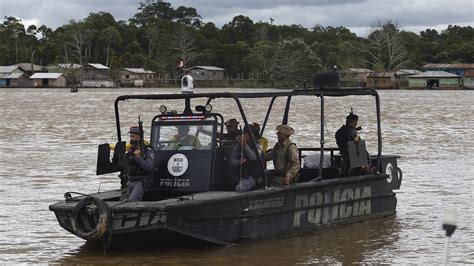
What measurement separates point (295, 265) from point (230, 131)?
229 centimetres

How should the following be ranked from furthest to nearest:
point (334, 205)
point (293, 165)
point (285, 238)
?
point (334, 205), point (293, 165), point (285, 238)

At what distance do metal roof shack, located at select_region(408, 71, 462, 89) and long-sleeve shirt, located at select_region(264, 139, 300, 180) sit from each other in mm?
120731

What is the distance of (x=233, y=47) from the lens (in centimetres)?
15325

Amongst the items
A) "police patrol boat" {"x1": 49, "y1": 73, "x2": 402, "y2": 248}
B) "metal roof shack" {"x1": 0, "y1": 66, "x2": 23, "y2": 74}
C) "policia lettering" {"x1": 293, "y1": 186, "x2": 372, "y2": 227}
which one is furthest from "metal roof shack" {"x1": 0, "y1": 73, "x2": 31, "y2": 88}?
"police patrol boat" {"x1": 49, "y1": 73, "x2": 402, "y2": 248}

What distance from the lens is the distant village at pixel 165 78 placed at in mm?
133750

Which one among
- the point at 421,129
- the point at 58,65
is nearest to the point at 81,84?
the point at 58,65

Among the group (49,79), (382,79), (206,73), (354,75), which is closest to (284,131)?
(382,79)

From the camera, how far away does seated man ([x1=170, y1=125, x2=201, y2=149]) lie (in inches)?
484

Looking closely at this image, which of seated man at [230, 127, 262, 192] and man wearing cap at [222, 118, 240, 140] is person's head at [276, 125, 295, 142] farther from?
seated man at [230, 127, 262, 192]

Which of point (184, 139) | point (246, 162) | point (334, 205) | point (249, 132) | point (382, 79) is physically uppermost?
point (249, 132)

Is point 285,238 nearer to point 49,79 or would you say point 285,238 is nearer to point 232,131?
point 232,131

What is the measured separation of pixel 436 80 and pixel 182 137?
123498mm

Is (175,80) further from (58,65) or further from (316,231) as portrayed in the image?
(316,231)

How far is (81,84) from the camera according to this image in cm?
14900
